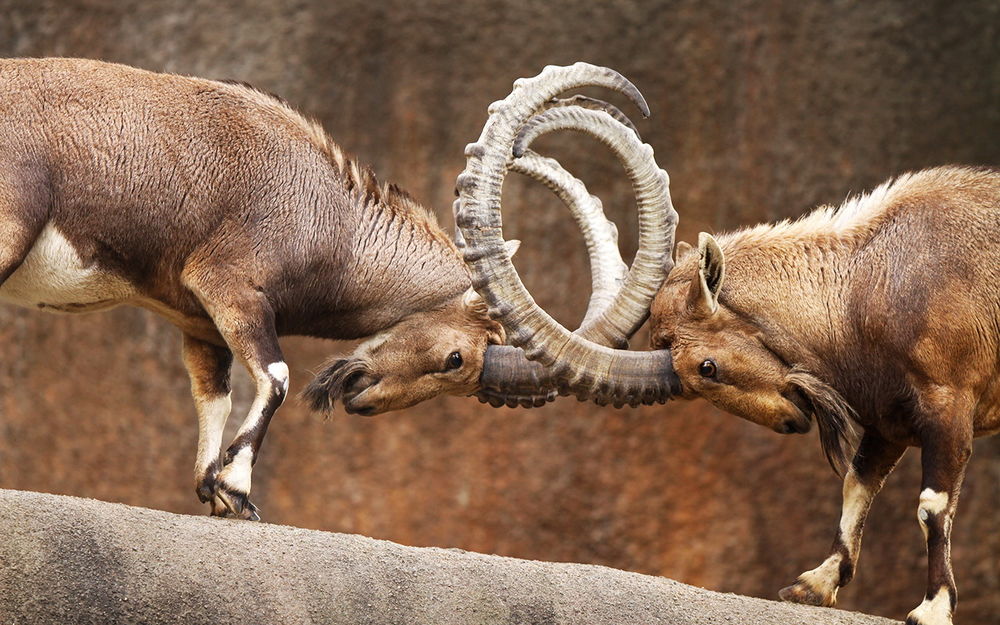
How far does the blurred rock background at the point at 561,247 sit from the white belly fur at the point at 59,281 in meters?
3.85

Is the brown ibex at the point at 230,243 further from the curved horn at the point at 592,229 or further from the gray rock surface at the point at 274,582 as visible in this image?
the gray rock surface at the point at 274,582

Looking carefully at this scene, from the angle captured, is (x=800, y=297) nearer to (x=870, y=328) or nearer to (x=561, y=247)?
(x=870, y=328)

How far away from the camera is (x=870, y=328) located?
8.10 metres

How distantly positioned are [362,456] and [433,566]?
4791 millimetres

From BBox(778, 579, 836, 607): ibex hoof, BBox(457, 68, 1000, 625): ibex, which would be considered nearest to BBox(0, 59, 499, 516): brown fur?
BBox(457, 68, 1000, 625): ibex

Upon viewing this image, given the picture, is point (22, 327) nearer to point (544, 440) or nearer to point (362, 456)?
point (362, 456)

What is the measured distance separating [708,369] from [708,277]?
0.52 meters

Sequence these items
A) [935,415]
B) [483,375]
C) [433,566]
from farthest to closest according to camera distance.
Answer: [483,375] → [935,415] → [433,566]

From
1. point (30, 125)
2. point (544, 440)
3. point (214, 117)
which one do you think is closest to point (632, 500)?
point (544, 440)

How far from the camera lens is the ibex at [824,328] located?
793 cm

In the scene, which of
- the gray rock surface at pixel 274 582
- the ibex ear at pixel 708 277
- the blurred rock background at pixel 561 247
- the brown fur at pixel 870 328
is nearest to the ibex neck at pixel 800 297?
the brown fur at pixel 870 328

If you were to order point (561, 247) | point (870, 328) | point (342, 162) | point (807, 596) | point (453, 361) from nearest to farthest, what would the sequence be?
1. point (870, 328)
2. point (807, 596)
3. point (453, 361)
4. point (342, 162)
5. point (561, 247)

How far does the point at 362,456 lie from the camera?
39.3 feet

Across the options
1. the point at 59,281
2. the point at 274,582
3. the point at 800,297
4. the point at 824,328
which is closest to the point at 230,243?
the point at 59,281
